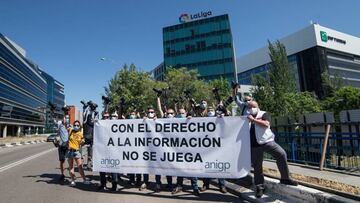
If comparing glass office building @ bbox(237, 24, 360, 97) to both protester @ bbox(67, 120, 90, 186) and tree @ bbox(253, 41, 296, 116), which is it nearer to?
tree @ bbox(253, 41, 296, 116)

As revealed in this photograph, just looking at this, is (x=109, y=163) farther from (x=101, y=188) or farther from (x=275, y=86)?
(x=275, y=86)

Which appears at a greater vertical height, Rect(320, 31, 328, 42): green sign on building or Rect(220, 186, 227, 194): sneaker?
Rect(320, 31, 328, 42): green sign on building

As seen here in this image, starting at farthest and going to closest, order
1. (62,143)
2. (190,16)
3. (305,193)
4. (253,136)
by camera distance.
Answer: (190,16) → (62,143) → (253,136) → (305,193)

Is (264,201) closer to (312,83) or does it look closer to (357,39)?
(312,83)

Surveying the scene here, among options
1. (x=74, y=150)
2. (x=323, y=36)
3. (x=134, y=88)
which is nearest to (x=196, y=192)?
(x=74, y=150)

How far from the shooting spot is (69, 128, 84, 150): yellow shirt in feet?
29.1

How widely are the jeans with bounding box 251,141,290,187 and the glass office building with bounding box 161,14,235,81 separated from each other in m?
63.6

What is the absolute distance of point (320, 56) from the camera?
81.4 m

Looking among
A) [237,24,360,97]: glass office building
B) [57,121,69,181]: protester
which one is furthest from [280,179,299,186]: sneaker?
[237,24,360,97]: glass office building

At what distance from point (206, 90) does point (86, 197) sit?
30438mm

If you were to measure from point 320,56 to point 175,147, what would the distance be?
270 feet

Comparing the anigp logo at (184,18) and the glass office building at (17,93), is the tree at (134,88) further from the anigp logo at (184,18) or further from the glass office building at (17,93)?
the anigp logo at (184,18)

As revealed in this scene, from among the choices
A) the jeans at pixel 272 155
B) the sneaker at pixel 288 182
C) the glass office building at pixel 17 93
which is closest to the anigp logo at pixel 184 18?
the glass office building at pixel 17 93

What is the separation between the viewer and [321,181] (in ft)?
23.0
